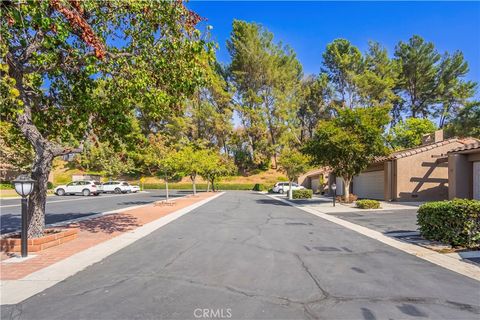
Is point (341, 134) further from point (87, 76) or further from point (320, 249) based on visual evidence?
point (87, 76)

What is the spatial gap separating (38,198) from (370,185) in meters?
25.5

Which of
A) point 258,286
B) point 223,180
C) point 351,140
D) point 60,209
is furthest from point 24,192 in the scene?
point 223,180

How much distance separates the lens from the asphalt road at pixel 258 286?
431cm

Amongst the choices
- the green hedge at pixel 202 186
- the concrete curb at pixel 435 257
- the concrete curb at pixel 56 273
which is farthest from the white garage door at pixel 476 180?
the green hedge at pixel 202 186

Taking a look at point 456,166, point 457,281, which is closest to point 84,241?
point 457,281

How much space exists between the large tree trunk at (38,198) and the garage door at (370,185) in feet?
77.2

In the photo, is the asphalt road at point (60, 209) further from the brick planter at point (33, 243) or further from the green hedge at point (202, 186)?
the green hedge at point (202, 186)

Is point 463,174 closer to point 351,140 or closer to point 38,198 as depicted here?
point 351,140

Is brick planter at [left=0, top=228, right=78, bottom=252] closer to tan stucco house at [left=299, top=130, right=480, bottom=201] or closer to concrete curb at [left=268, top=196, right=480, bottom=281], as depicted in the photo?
concrete curb at [left=268, top=196, right=480, bottom=281]

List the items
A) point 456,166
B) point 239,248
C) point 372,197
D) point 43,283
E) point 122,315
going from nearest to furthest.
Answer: point 122,315 → point 43,283 → point 239,248 → point 456,166 → point 372,197

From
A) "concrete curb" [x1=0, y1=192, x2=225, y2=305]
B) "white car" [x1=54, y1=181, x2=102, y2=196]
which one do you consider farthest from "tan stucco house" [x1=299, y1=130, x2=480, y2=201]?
"white car" [x1=54, y1=181, x2=102, y2=196]

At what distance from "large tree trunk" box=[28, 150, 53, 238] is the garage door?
77.2ft

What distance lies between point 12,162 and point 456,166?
38360 millimetres

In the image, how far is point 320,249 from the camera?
8203mm
